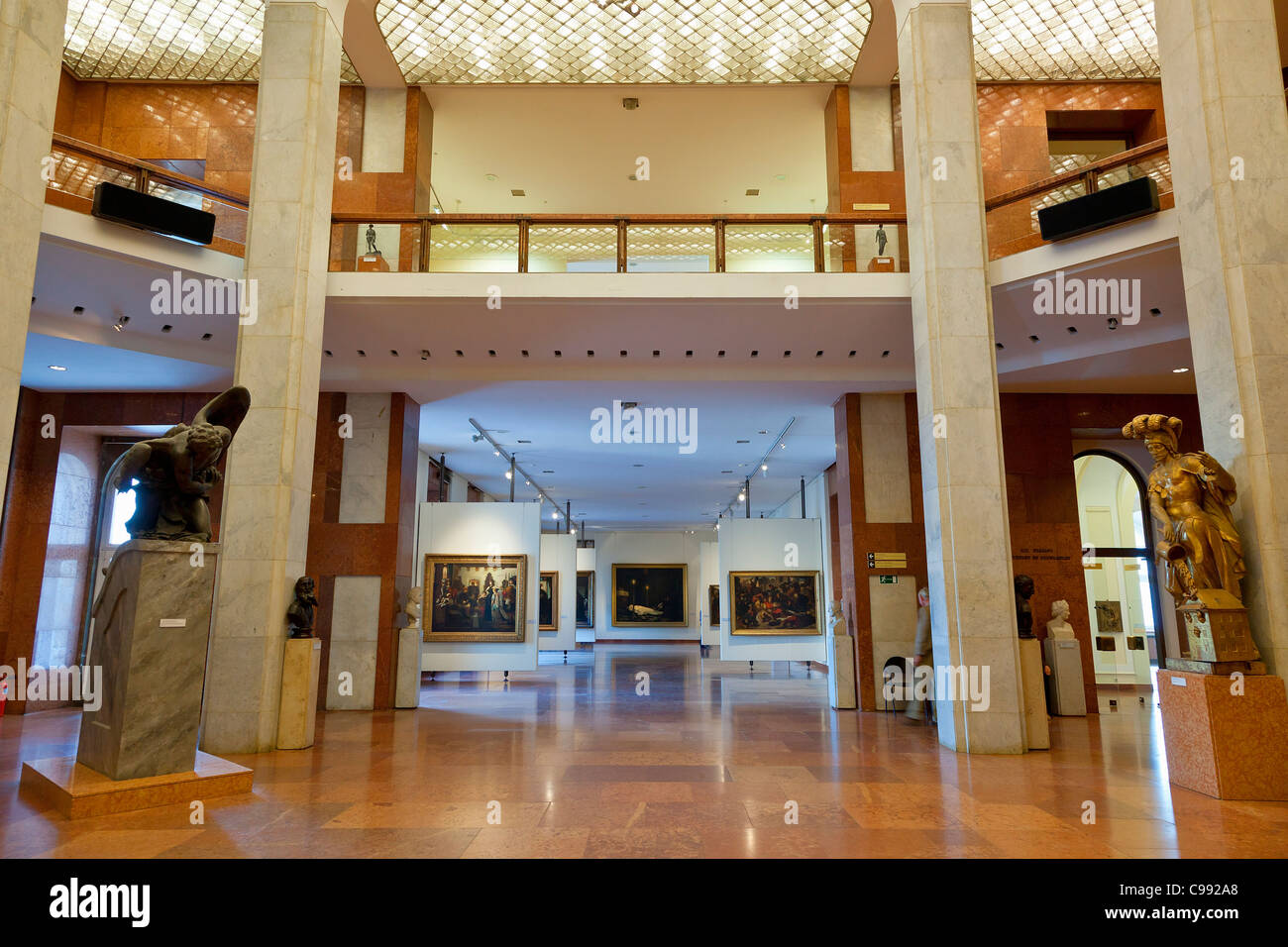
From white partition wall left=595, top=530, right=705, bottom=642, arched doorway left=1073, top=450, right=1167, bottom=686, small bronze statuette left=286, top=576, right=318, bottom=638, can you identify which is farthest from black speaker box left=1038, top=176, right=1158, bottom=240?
white partition wall left=595, top=530, right=705, bottom=642

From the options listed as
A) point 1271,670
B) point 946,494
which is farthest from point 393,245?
point 1271,670

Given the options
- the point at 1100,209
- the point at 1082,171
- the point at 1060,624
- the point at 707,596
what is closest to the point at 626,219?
the point at 1082,171

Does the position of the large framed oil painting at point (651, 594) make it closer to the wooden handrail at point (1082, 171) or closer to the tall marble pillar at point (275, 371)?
the tall marble pillar at point (275, 371)

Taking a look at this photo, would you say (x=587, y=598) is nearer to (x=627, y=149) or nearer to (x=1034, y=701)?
(x=627, y=149)

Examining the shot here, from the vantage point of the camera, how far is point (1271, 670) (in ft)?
19.3

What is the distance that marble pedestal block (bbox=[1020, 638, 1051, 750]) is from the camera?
820 cm

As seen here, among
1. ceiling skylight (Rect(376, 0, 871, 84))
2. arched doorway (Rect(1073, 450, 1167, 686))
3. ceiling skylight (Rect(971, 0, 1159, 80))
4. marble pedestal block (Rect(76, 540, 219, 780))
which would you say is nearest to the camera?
marble pedestal block (Rect(76, 540, 219, 780))

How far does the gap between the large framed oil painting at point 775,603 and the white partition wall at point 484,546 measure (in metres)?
5.28

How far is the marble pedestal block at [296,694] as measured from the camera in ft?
26.9

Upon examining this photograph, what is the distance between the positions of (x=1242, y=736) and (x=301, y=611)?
360 inches

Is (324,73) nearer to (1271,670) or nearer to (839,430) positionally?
(839,430)

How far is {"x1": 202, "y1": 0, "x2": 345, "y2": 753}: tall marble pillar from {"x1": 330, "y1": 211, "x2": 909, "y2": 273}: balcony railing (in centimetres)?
86

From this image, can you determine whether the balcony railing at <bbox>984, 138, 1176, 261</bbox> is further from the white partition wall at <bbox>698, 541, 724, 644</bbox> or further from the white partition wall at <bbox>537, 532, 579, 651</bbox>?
the white partition wall at <bbox>698, 541, 724, 644</bbox>

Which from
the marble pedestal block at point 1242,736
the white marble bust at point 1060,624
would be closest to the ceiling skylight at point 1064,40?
the white marble bust at point 1060,624
